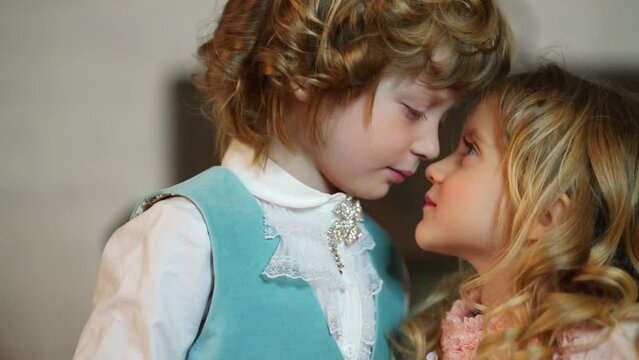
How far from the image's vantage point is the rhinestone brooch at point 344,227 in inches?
44.7

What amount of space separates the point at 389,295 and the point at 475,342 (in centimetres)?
18

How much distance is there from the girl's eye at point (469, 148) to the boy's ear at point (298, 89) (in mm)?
245

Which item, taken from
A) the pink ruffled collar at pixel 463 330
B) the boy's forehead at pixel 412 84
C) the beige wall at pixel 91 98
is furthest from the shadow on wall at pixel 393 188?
the boy's forehead at pixel 412 84

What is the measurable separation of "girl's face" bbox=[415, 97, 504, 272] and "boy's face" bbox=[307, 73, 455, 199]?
0.05 meters

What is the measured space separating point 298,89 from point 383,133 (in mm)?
125

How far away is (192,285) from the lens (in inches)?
38.7

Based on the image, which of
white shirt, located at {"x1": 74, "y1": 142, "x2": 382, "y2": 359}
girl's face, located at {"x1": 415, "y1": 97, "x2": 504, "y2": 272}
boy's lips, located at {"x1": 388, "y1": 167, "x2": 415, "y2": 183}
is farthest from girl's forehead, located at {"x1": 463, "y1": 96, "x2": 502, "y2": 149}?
white shirt, located at {"x1": 74, "y1": 142, "x2": 382, "y2": 359}

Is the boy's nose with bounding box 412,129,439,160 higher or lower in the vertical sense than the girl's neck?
higher

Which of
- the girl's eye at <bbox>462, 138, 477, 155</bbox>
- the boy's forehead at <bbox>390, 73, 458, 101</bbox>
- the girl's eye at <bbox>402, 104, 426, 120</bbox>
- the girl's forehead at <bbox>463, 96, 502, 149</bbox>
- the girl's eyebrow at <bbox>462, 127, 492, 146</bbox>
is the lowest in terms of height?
the girl's eye at <bbox>462, 138, 477, 155</bbox>

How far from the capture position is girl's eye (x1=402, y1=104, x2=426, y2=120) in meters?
1.08

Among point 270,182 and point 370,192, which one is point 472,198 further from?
point 270,182

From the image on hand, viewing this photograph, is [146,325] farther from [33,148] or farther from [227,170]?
[33,148]

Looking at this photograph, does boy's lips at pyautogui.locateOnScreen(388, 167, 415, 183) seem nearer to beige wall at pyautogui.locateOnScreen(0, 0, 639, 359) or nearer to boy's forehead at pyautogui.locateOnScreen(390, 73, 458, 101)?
boy's forehead at pyautogui.locateOnScreen(390, 73, 458, 101)

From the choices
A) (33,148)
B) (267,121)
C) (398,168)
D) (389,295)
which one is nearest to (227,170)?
(267,121)
